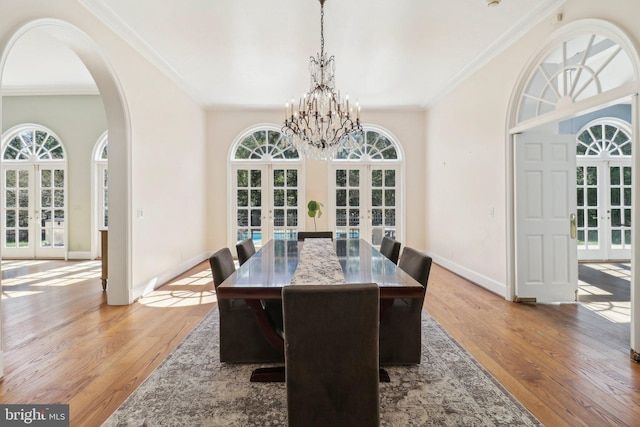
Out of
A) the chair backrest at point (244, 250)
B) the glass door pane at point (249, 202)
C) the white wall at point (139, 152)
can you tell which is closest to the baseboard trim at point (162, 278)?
the white wall at point (139, 152)

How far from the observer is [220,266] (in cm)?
237

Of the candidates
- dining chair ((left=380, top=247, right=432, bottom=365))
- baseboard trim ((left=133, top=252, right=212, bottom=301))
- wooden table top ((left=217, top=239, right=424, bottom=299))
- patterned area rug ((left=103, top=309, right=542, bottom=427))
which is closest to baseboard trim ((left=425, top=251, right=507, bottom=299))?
patterned area rug ((left=103, top=309, right=542, bottom=427))

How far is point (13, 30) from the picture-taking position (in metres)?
2.36

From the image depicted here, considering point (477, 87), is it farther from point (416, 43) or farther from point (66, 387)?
point (66, 387)

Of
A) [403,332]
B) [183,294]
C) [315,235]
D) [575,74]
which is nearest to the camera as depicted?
[403,332]

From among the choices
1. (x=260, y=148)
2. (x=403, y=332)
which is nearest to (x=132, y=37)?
(x=260, y=148)

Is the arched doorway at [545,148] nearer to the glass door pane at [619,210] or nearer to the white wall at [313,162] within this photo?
the white wall at [313,162]

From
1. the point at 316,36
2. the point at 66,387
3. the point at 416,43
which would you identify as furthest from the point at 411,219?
the point at 66,387

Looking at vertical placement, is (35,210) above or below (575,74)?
below

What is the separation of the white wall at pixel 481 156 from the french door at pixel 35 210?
292 inches

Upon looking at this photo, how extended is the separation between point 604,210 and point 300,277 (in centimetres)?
695

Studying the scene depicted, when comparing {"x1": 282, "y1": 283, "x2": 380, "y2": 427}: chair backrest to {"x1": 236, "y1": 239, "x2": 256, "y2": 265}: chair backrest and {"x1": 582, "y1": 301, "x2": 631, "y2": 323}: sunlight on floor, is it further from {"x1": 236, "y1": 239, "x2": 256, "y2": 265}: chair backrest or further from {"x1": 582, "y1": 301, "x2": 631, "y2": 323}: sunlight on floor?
{"x1": 582, "y1": 301, "x2": 631, "y2": 323}: sunlight on floor

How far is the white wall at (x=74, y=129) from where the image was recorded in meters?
6.57

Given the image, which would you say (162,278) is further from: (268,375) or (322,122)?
(322,122)
